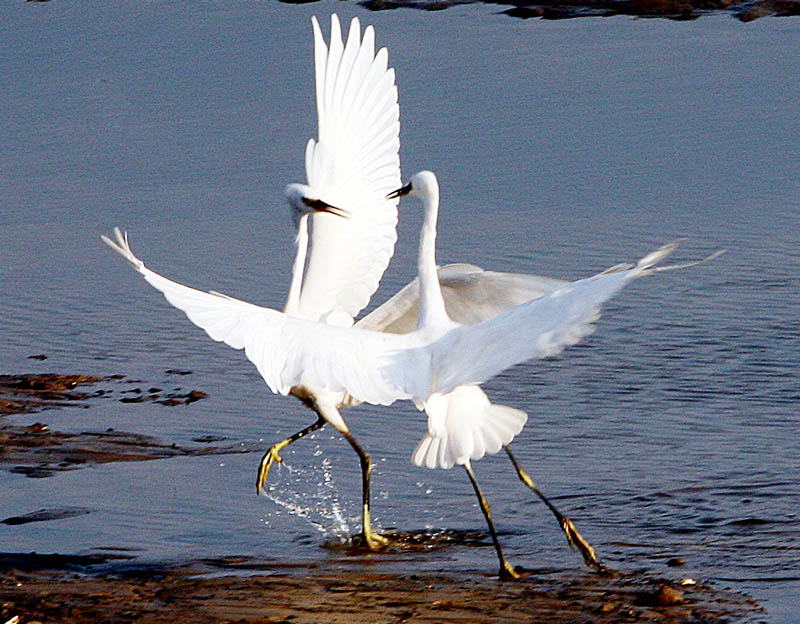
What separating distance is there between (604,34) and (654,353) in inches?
373

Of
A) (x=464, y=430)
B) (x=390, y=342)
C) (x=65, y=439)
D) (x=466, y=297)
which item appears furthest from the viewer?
(x=65, y=439)

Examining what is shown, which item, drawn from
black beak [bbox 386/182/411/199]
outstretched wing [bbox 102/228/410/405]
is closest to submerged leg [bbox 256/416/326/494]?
black beak [bbox 386/182/411/199]

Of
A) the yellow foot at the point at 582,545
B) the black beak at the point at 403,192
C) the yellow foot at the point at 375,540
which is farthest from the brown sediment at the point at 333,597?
the black beak at the point at 403,192

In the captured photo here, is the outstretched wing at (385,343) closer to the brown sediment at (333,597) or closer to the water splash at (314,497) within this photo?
the brown sediment at (333,597)

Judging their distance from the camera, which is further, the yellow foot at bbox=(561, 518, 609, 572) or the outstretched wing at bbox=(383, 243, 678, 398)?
the yellow foot at bbox=(561, 518, 609, 572)

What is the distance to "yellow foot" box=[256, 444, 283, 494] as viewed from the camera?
814 cm

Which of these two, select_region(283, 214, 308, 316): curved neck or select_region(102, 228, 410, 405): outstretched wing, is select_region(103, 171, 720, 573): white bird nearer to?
select_region(102, 228, 410, 405): outstretched wing

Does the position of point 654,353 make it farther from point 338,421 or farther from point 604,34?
point 604,34

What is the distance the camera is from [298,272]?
8.62 m

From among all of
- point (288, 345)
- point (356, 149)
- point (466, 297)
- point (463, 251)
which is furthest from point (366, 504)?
point (463, 251)

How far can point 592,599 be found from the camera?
21.2ft

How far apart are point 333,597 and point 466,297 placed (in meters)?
1.81

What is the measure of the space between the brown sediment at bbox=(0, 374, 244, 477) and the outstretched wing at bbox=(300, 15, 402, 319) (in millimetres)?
1291

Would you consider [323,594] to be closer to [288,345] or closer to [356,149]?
[288,345]
